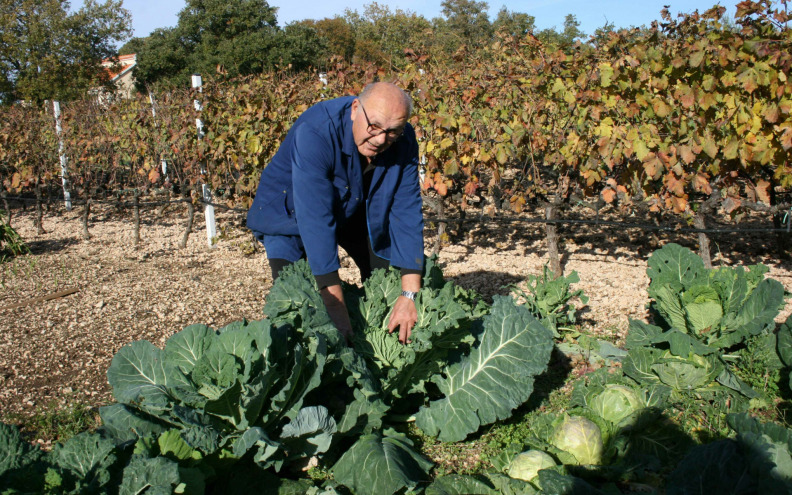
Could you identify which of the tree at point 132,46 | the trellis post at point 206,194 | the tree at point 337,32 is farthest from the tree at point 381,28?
the trellis post at point 206,194

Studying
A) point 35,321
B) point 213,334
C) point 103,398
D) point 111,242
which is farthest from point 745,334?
point 111,242

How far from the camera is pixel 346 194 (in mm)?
2801

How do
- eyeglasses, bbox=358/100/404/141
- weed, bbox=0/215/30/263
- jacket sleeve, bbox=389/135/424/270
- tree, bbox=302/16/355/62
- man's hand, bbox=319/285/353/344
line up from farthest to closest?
tree, bbox=302/16/355/62 < weed, bbox=0/215/30/263 < jacket sleeve, bbox=389/135/424/270 < man's hand, bbox=319/285/353/344 < eyeglasses, bbox=358/100/404/141

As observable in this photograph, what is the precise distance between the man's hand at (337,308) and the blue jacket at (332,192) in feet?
0.38

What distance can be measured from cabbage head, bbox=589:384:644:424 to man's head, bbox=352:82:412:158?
159 cm

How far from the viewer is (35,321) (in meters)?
4.54

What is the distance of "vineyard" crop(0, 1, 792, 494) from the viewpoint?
2264 mm

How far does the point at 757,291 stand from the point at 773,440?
1465 millimetres

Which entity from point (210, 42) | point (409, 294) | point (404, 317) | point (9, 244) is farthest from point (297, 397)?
point (210, 42)

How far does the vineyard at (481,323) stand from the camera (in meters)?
2.26

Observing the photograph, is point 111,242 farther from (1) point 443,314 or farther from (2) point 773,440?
(2) point 773,440

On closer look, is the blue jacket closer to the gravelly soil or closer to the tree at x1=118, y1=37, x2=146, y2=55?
the gravelly soil

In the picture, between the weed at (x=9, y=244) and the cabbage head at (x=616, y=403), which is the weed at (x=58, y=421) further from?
the weed at (x=9, y=244)

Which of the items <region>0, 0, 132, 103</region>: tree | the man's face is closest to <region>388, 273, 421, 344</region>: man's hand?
the man's face
